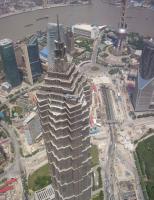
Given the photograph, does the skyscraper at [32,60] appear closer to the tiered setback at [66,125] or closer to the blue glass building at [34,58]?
the blue glass building at [34,58]

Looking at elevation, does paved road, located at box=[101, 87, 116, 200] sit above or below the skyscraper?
below

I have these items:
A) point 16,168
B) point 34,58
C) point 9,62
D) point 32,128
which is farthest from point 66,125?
point 9,62

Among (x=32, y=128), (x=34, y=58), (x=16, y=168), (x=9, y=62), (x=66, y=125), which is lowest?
(x=16, y=168)

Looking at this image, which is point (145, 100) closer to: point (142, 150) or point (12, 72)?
point (142, 150)

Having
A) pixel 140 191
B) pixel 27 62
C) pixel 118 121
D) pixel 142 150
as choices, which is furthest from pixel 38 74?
pixel 140 191

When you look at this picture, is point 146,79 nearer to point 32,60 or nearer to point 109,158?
point 109,158

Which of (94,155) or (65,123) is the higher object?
(65,123)

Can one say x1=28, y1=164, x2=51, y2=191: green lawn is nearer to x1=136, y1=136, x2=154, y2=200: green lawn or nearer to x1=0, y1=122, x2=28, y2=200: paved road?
x1=0, y1=122, x2=28, y2=200: paved road

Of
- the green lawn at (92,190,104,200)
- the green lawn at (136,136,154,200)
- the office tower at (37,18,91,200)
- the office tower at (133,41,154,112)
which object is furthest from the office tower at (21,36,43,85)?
the office tower at (37,18,91,200)
